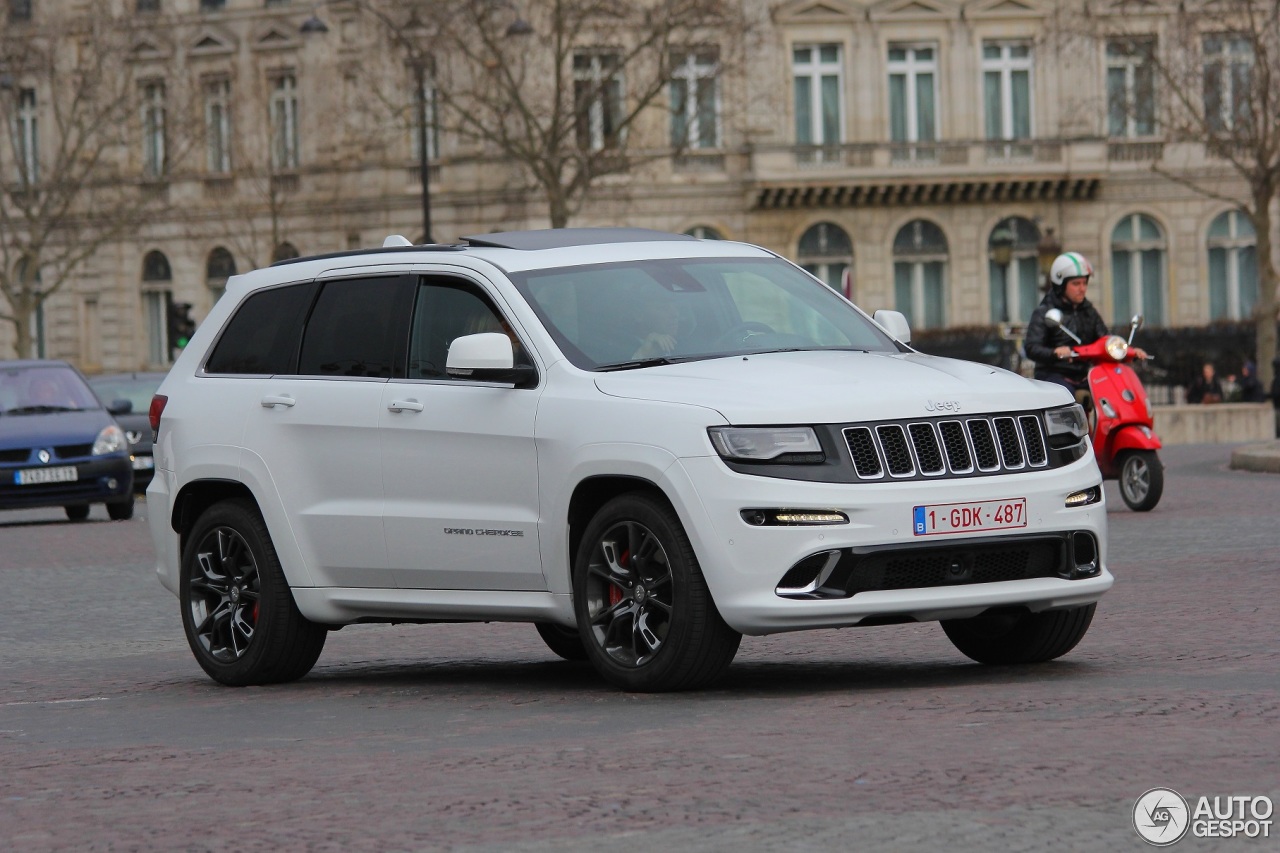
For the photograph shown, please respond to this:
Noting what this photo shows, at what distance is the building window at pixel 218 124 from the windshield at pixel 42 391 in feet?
122

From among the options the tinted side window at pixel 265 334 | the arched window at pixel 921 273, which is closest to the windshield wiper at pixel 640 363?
the tinted side window at pixel 265 334

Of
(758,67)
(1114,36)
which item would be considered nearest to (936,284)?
(758,67)

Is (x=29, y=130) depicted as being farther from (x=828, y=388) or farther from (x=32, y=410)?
(x=828, y=388)

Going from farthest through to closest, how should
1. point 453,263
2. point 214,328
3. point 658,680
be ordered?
point 214,328
point 453,263
point 658,680

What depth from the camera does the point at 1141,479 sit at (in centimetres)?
2003

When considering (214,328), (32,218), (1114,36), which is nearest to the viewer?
(214,328)

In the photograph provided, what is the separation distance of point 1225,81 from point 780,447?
154 ft

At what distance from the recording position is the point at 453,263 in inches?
395

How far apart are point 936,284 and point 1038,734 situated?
54633mm

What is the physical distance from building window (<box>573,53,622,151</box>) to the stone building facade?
933 mm

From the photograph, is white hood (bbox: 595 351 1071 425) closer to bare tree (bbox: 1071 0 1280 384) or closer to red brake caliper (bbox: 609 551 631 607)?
red brake caliper (bbox: 609 551 631 607)

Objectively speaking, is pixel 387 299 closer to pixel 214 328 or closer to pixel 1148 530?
pixel 214 328

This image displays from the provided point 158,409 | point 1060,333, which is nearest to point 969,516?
point 158,409

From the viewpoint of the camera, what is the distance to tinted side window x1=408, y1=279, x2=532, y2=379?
32.3 ft
